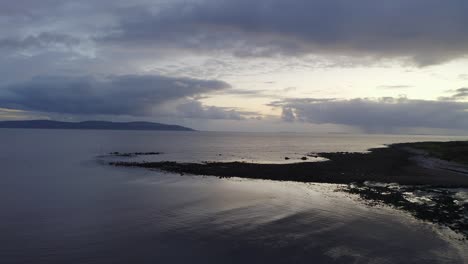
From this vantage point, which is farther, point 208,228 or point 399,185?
point 399,185

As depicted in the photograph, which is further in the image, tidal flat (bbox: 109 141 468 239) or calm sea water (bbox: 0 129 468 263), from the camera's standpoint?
tidal flat (bbox: 109 141 468 239)

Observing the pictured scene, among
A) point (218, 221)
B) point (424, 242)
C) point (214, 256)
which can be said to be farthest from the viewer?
point (218, 221)

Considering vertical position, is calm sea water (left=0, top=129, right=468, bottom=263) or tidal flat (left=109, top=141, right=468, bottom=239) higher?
tidal flat (left=109, top=141, right=468, bottom=239)

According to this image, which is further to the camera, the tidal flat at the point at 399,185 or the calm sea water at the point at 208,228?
the tidal flat at the point at 399,185

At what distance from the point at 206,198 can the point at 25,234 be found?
1517cm

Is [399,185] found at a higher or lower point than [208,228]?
higher

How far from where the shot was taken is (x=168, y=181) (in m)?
42.8

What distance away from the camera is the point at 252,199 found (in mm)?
31484

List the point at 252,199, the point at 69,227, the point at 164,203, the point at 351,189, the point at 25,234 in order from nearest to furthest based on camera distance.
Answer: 1. the point at 25,234
2. the point at 69,227
3. the point at 164,203
4. the point at 252,199
5. the point at 351,189

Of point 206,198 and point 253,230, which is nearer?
point 253,230

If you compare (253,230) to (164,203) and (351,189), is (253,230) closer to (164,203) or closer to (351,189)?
(164,203)

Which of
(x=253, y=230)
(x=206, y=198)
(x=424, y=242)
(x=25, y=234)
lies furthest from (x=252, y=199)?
(x=25, y=234)

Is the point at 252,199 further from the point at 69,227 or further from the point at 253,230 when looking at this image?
the point at 69,227

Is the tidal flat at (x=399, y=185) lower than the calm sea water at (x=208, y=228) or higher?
higher
